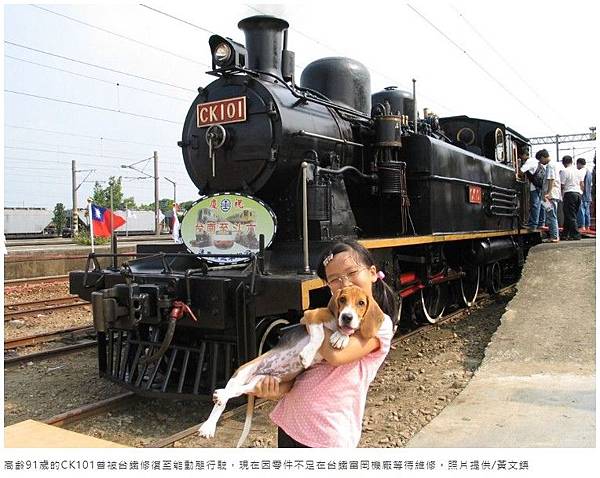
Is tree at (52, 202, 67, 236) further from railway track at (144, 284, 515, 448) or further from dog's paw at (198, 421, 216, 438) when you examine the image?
dog's paw at (198, 421, 216, 438)

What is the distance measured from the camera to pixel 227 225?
4.71 metres

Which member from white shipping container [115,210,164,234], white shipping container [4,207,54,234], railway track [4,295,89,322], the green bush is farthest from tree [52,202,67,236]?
railway track [4,295,89,322]

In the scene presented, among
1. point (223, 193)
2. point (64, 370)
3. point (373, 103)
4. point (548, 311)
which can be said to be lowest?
point (64, 370)

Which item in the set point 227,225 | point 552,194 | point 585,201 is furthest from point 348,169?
point 585,201

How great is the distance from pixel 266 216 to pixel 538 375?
8.43 feet

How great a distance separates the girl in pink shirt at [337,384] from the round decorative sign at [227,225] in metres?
2.64

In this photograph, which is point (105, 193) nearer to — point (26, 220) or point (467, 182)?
point (26, 220)

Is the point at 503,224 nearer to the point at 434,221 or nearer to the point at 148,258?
the point at 434,221

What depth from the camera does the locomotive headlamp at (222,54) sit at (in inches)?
193

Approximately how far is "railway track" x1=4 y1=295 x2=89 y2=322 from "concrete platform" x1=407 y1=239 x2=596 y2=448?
6743 millimetres

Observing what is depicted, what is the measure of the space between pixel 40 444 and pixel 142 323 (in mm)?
1943

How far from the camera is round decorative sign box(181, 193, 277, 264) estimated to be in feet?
14.9
